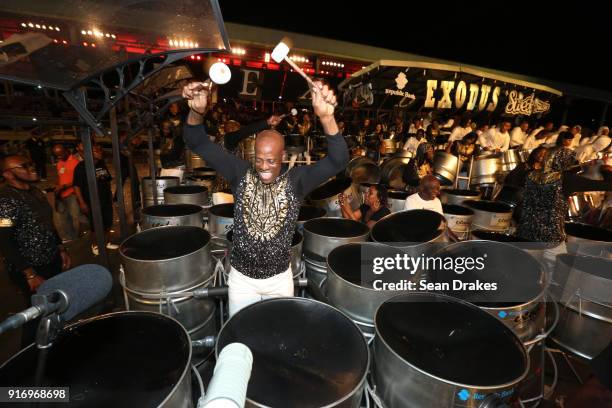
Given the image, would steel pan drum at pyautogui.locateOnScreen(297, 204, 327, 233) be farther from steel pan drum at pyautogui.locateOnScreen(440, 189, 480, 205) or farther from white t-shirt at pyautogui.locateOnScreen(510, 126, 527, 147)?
white t-shirt at pyautogui.locateOnScreen(510, 126, 527, 147)

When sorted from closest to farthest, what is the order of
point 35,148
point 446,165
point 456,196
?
point 456,196 → point 446,165 → point 35,148

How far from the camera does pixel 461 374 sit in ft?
3.80

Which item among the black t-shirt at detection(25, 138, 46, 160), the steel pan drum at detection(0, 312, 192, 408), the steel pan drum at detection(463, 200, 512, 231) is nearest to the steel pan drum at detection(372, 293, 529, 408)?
the steel pan drum at detection(0, 312, 192, 408)

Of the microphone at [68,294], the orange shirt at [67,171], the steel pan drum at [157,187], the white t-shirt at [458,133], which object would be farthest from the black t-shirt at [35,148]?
the white t-shirt at [458,133]

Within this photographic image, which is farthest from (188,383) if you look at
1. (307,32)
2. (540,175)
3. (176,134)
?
(307,32)

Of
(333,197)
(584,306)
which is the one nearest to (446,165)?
(333,197)

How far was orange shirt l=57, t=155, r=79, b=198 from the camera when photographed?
461 centimetres

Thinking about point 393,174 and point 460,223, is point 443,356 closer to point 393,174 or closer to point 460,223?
point 460,223

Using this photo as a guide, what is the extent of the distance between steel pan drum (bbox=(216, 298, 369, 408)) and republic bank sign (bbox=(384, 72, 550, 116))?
27.3ft

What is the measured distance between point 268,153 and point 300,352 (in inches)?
39.1

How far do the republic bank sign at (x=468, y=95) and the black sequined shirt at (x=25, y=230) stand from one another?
824 cm

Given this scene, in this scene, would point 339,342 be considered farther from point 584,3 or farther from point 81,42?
point 584,3

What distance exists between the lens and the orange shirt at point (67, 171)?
461 centimetres

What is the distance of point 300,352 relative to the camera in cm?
127
